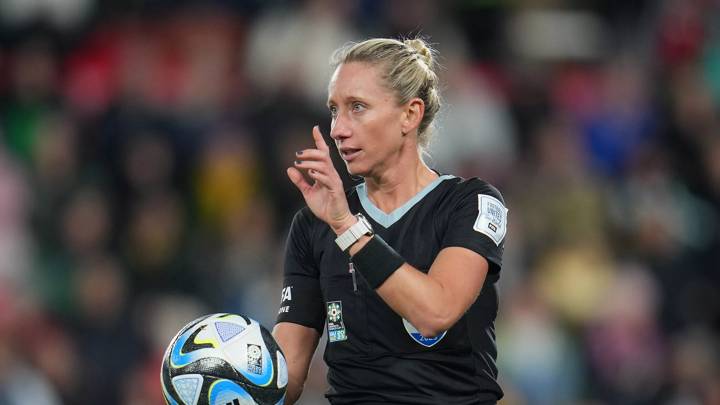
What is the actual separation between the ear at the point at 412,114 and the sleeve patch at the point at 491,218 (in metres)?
0.33

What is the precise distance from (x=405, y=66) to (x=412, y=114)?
0.16 meters

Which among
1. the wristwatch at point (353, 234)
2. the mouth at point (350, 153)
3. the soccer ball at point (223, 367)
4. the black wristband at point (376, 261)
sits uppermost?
the mouth at point (350, 153)

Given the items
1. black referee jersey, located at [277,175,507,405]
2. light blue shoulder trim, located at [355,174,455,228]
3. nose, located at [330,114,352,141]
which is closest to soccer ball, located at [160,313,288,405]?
black referee jersey, located at [277,175,507,405]

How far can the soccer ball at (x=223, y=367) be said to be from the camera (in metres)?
4.08

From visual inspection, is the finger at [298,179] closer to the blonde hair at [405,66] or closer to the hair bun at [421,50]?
the blonde hair at [405,66]

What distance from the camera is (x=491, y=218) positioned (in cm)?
424

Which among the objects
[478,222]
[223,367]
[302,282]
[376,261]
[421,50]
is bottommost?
[223,367]

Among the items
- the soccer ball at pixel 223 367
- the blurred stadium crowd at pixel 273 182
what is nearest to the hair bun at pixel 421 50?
the soccer ball at pixel 223 367

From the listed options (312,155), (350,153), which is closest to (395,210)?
(350,153)

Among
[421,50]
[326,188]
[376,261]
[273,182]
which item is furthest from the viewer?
[273,182]

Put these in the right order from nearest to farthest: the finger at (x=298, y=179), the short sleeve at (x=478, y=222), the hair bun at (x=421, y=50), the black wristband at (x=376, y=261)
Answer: the black wristband at (x=376, y=261), the finger at (x=298, y=179), the short sleeve at (x=478, y=222), the hair bun at (x=421, y=50)

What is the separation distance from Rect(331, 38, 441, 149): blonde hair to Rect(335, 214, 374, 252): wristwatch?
0.53m

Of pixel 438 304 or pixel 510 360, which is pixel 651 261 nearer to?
pixel 510 360

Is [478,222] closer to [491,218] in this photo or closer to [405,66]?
[491,218]
